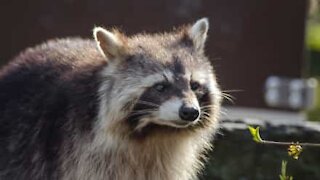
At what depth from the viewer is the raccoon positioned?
250 inches

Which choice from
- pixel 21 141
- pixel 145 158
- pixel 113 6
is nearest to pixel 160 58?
pixel 145 158

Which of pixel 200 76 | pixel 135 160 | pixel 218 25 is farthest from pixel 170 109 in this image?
pixel 218 25

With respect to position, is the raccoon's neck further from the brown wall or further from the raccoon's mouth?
the brown wall

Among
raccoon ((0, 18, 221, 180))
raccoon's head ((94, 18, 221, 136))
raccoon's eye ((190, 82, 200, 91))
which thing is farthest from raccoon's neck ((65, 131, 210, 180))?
raccoon's eye ((190, 82, 200, 91))

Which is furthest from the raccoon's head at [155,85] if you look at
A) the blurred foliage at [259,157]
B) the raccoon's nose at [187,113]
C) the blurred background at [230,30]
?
the blurred background at [230,30]

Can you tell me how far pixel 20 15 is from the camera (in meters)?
11.0

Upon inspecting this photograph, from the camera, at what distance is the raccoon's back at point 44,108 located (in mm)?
6609

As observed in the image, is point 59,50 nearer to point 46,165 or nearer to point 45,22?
point 46,165

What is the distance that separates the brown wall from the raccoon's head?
4190mm

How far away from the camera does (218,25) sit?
35.9 feet

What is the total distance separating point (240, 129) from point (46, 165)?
1.43 meters

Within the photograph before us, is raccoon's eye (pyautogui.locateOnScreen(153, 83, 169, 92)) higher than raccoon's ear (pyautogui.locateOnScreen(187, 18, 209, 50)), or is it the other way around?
raccoon's ear (pyautogui.locateOnScreen(187, 18, 209, 50))

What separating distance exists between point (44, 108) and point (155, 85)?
810mm

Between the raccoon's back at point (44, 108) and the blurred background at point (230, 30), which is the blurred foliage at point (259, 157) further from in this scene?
the blurred background at point (230, 30)
